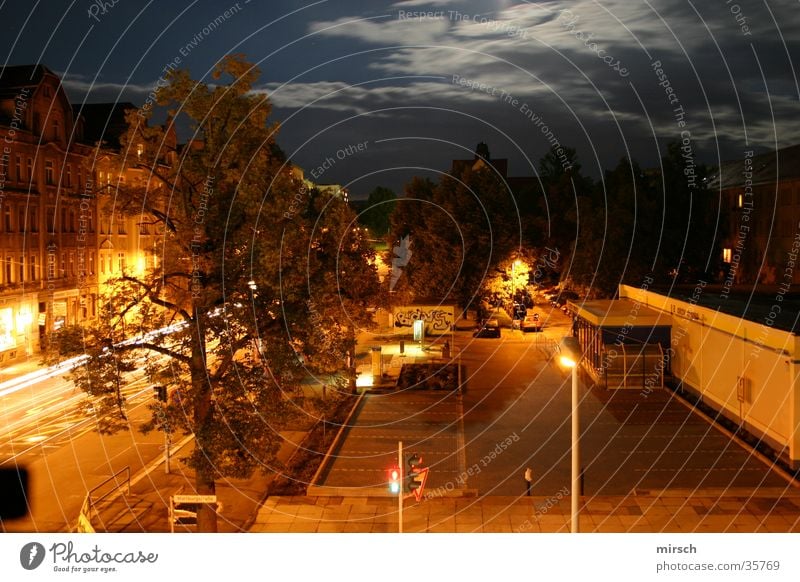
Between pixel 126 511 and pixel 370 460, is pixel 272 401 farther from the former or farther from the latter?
pixel 370 460

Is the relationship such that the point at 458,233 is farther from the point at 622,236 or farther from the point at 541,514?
the point at 541,514

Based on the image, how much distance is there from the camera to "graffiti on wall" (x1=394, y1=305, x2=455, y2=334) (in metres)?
45.3

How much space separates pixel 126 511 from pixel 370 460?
6.97m

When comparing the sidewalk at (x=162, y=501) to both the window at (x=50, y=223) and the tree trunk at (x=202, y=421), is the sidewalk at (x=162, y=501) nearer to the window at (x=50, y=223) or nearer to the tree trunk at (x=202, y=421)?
the tree trunk at (x=202, y=421)

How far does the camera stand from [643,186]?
5219 centimetres

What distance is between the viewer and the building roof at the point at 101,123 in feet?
149

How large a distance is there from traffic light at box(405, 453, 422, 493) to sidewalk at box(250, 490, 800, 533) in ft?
6.74

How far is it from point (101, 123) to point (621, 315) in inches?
1357

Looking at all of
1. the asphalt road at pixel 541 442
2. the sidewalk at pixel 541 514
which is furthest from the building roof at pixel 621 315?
the sidewalk at pixel 541 514

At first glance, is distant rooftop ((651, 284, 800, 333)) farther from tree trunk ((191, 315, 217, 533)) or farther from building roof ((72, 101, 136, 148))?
building roof ((72, 101, 136, 148))

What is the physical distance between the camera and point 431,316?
4559 cm

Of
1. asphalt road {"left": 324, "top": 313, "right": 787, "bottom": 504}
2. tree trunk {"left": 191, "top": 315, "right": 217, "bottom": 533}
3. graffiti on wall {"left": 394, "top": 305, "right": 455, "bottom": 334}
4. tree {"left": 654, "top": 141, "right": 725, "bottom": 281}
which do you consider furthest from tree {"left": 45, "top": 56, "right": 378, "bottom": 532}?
tree {"left": 654, "top": 141, "right": 725, "bottom": 281}
